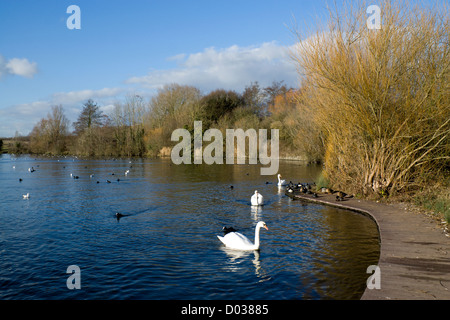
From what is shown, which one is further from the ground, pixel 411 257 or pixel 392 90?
pixel 392 90

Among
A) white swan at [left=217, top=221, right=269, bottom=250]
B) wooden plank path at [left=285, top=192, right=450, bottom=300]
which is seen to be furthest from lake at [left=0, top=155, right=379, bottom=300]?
wooden plank path at [left=285, top=192, right=450, bottom=300]

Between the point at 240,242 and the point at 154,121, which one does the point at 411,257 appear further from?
the point at 154,121

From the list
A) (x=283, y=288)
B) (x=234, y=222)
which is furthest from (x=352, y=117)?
(x=283, y=288)

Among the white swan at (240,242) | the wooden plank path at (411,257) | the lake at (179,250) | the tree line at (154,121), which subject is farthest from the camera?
the tree line at (154,121)

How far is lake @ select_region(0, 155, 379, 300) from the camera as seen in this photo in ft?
27.1

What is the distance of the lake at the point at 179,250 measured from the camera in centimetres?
825

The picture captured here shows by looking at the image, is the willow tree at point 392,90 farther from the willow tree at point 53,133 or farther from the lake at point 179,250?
the willow tree at point 53,133

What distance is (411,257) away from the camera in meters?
8.73

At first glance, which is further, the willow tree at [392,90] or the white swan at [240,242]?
the willow tree at [392,90]

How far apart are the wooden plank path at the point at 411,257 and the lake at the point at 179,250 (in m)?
0.62

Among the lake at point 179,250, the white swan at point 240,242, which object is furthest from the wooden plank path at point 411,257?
the white swan at point 240,242

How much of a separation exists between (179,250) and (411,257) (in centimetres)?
634

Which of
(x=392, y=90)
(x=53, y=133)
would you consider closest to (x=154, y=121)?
(x=53, y=133)
